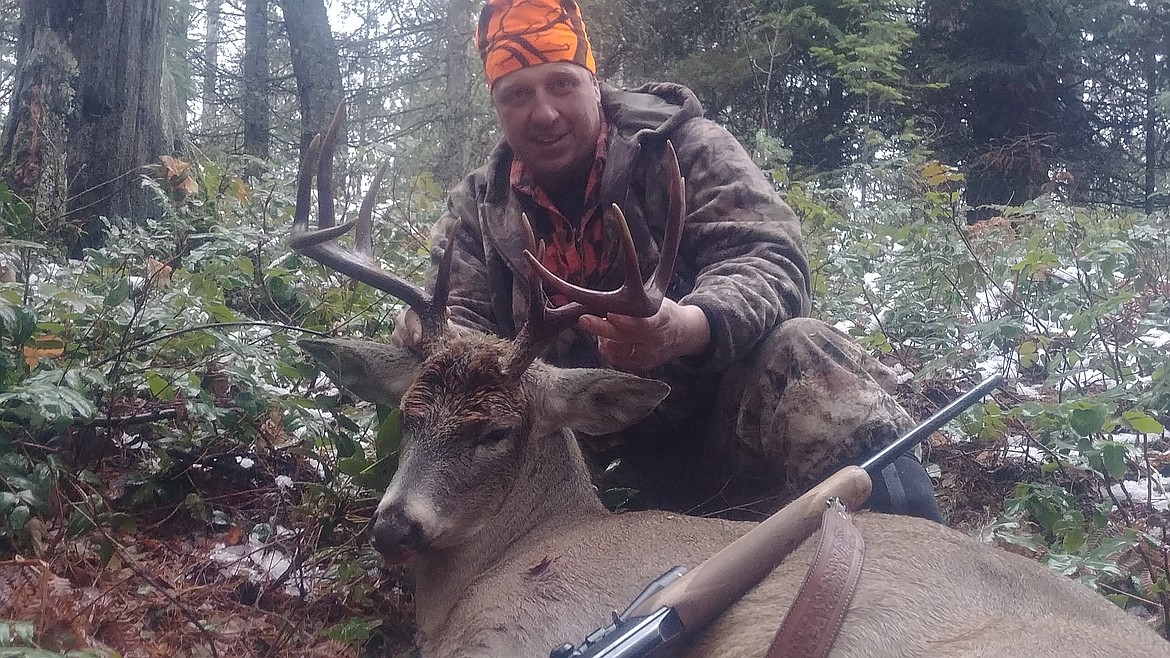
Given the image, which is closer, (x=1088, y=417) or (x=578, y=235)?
(x=1088, y=417)

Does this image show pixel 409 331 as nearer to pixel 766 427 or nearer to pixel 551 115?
pixel 551 115

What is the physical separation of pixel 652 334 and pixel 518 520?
2.91ft

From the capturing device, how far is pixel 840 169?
11.8 m

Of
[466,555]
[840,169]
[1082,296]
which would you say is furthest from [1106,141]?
[466,555]

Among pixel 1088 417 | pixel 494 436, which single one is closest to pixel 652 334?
pixel 494 436

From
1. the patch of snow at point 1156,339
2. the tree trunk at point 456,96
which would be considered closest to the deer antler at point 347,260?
the patch of snow at point 1156,339

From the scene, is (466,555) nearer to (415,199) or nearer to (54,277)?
(54,277)

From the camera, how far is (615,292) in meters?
3.17

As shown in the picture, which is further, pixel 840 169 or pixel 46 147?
pixel 840 169

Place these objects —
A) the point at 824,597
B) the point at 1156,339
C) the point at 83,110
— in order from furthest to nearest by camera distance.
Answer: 1. the point at 83,110
2. the point at 1156,339
3. the point at 824,597

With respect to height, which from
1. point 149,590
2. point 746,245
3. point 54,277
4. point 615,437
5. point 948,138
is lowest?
point 149,590

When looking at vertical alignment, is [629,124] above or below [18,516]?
above

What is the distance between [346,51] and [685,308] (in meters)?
12.4

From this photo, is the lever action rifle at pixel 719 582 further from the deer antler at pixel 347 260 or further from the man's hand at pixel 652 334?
the deer antler at pixel 347 260
